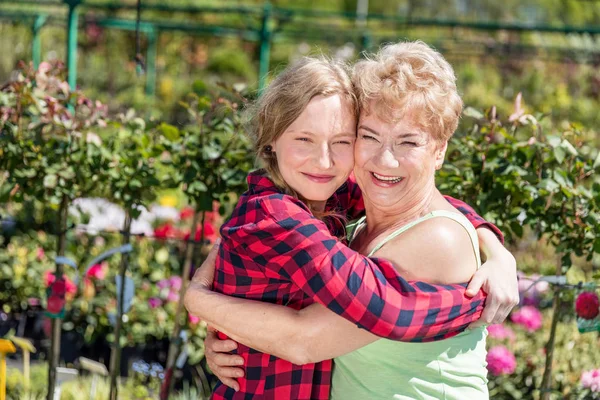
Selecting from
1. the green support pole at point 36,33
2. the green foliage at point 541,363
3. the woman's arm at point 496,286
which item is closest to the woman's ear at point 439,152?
the woman's arm at point 496,286

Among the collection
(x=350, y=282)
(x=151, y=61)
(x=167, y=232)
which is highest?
(x=151, y=61)

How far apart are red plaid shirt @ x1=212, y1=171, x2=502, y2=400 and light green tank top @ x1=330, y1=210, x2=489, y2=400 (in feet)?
0.21

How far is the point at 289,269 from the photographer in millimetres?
1534

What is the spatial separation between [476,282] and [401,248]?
18 centimetres

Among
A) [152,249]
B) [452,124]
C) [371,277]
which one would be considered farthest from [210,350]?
[152,249]

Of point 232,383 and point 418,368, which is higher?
point 418,368

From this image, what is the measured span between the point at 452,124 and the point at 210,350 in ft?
2.54

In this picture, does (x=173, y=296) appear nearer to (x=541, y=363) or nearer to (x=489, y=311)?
(x=541, y=363)

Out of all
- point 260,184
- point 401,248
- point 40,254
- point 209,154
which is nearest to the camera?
point 401,248

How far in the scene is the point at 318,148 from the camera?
1666mm

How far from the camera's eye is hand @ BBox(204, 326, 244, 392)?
5.78ft

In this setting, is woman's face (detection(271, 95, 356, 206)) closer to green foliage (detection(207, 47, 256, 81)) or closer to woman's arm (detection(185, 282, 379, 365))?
woman's arm (detection(185, 282, 379, 365))

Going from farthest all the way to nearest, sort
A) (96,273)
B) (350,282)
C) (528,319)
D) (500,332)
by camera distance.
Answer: (96,273), (528,319), (500,332), (350,282)

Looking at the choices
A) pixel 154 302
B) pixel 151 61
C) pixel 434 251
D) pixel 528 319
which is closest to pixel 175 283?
pixel 154 302
